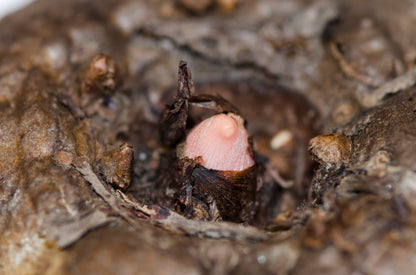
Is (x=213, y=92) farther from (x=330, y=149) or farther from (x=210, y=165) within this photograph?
(x=330, y=149)

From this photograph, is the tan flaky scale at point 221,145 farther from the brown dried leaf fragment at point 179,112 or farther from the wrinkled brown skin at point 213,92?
the wrinkled brown skin at point 213,92

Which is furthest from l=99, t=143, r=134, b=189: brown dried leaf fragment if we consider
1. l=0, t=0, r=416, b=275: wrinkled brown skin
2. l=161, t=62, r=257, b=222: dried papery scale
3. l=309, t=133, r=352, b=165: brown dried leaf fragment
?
l=309, t=133, r=352, b=165: brown dried leaf fragment

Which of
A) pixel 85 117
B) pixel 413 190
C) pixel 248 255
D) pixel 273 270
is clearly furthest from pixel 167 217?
pixel 413 190

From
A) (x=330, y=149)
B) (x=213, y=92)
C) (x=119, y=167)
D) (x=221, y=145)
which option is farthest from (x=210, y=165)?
(x=213, y=92)

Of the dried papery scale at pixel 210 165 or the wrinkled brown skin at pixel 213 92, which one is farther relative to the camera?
the dried papery scale at pixel 210 165

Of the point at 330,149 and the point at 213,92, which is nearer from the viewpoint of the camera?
the point at 330,149

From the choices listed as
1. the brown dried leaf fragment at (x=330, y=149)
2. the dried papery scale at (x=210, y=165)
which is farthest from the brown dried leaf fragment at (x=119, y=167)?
the brown dried leaf fragment at (x=330, y=149)

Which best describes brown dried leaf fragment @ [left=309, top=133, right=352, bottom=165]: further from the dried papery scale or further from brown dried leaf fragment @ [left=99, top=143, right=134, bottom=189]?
brown dried leaf fragment @ [left=99, top=143, right=134, bottom=189]
